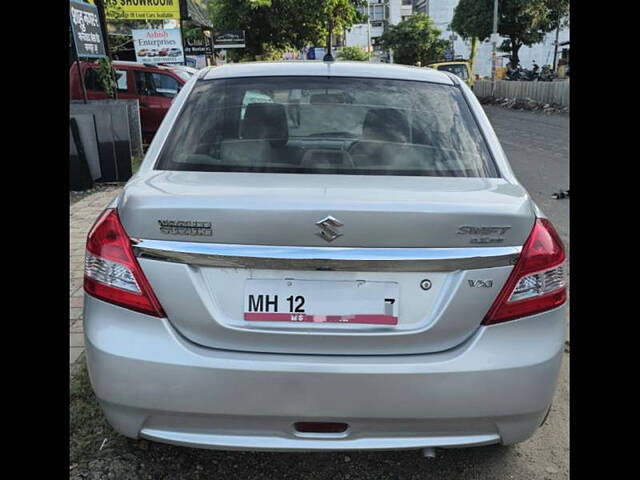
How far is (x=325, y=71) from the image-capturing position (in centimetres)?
293

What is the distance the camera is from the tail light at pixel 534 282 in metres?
1.97

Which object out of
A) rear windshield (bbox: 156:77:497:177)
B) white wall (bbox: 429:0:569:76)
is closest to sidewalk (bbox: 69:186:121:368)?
rear windshield (bbox: 156:77:497:177)

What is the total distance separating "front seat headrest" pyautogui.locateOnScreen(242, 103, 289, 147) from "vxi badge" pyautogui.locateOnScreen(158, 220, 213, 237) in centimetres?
82

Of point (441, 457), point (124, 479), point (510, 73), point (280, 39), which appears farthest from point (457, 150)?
point (510, 73)

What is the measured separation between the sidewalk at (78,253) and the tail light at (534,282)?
2.44 m

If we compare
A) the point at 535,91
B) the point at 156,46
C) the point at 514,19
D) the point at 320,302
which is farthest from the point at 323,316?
the point at 514,19

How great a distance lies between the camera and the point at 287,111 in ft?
9.34

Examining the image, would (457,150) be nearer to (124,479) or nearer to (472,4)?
(124,479)

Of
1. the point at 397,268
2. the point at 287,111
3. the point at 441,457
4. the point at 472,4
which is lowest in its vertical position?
the point at 441,457

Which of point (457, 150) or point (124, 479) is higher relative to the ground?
point (457, 150)

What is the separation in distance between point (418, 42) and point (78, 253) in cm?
5290

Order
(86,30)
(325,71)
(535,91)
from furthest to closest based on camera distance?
→ (535,91), (86,30), (325,71)

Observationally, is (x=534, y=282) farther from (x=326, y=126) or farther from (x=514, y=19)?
(x=514, y=19)
